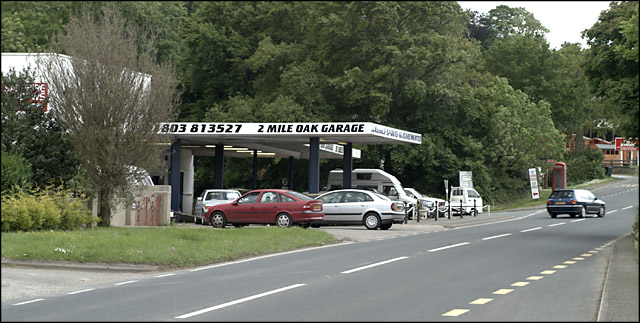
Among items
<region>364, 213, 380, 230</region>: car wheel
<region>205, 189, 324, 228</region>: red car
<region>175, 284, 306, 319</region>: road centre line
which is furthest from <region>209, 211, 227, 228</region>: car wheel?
<region>175, 284, 306, 319</region>: road centre line

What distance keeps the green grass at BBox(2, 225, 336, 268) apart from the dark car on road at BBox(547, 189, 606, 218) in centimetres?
2526

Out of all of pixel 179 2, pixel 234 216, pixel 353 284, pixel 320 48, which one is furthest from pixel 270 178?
pixel 179 2

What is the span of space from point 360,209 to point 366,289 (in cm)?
1982

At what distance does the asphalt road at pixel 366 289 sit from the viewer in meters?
10.5

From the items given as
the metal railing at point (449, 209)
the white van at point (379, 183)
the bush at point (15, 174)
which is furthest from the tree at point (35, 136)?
the white van at point (379, 183)

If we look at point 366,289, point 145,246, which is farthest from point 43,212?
point 366,289

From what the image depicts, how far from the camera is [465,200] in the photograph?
5381 centimetres

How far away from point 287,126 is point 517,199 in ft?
118

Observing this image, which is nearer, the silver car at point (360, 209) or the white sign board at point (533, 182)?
the silver car at point (360, 209)

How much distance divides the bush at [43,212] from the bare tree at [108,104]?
1.35m

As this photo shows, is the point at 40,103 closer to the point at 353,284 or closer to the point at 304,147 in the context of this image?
the point at 353,284

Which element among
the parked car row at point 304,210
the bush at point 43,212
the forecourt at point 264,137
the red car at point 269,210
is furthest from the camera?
the forecourt at point 264,137

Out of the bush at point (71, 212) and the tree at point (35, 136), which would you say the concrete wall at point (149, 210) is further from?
the bush at point (71, 212)

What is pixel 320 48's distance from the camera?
193 feet
